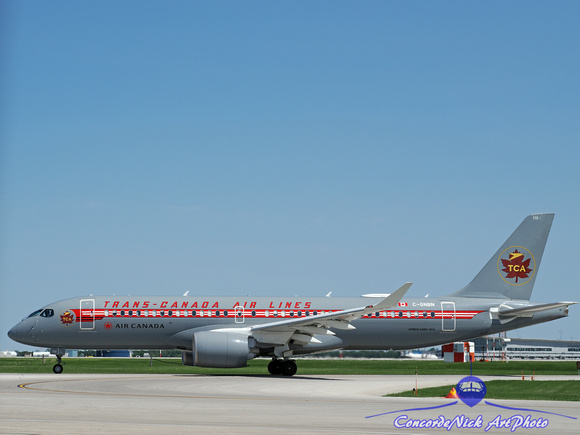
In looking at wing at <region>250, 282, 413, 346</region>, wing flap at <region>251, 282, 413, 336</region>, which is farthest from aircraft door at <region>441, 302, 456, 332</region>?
wing flap at <region>251, 282, 413, 336</region>

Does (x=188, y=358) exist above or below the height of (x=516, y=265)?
below

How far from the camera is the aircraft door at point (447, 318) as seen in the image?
1468 inches

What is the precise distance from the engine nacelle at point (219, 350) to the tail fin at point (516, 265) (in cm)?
1238

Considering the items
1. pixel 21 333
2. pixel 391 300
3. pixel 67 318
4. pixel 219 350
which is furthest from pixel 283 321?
pixel 21 333

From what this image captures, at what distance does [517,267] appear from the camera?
1537 inches

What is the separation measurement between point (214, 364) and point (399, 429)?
59.7 feet

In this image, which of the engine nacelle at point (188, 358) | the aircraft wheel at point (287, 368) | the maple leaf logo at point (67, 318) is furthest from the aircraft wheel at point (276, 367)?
the maple leaf logo at point (67, 318)

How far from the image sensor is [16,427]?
14.1 m

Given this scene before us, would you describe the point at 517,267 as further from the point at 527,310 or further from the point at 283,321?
the point at 283,321

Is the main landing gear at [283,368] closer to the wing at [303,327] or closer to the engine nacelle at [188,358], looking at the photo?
the wing at [303,327]

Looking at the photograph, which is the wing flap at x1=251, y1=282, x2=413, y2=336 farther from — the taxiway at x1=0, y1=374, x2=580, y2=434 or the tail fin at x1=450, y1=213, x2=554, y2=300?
the tail fin at x1=450, y1=213, x2=554, y2=300

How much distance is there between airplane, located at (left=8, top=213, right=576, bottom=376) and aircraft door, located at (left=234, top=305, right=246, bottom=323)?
46 millimetres

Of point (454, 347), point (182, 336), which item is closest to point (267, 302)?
point (182, 336)

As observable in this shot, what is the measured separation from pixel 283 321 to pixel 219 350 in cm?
377
